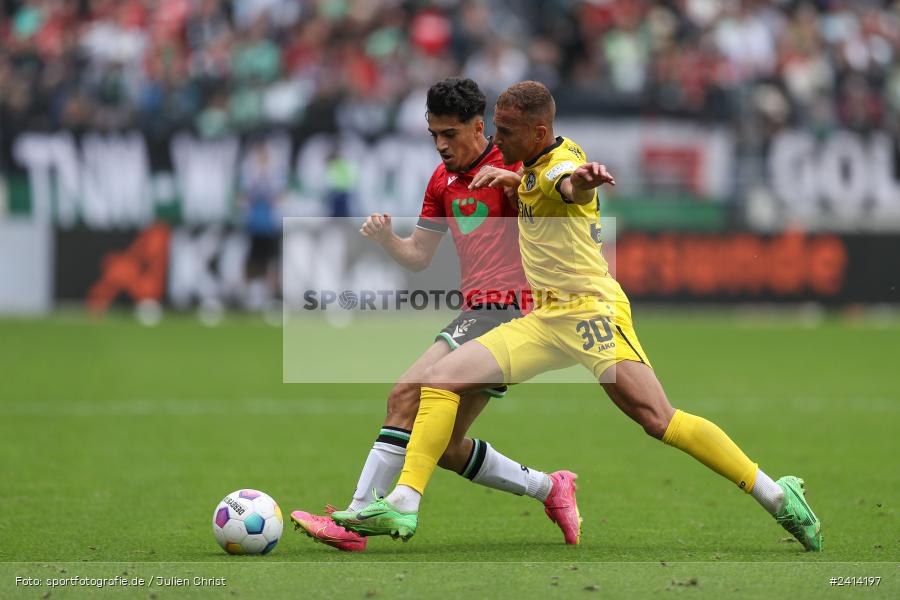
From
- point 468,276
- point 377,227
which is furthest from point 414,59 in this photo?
point 377,227

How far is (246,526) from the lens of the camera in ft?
20.9

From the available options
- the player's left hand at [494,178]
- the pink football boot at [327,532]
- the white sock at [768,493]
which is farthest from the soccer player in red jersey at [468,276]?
the white sock at [768,493]

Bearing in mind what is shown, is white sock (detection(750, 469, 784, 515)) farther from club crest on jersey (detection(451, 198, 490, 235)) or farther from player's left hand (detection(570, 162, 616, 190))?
club crest on jersey (detection(451, 198, 490, 235))

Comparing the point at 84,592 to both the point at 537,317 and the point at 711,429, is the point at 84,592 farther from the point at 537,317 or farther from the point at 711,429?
the point at 711,429

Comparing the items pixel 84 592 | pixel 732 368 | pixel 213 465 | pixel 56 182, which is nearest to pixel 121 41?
pixel 56 182

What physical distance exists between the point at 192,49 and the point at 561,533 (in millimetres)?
17633

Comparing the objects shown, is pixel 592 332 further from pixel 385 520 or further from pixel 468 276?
pixel 385 520

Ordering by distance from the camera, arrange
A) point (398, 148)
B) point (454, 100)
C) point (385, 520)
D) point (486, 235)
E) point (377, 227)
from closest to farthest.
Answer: point (385, 520) < point (454, 100) < point (377, 227) < point (486, 235) < point (398, 148)

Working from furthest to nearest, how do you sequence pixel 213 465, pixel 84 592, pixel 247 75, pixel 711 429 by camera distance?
pixel 247 75 < pixel 213 465 < pixel 711 429 < pixel 84 592

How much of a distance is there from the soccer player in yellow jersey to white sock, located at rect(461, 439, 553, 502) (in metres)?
0.52

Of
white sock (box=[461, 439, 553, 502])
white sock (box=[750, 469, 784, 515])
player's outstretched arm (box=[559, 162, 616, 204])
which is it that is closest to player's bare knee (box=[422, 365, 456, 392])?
white sock (box=[461, 439, 553, 502])

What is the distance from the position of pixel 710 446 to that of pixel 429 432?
1.26 meters

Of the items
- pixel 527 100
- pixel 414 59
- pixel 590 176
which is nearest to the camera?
pixel 590 176

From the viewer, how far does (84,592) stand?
5.43 metres
